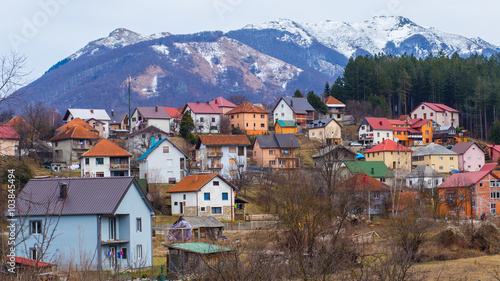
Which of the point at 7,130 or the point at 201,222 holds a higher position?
the point at 7,130

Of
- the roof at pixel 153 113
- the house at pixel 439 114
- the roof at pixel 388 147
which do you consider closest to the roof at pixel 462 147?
the roof at pixel 388 147

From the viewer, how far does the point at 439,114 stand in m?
106

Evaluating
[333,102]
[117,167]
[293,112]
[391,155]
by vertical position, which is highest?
[333,102]

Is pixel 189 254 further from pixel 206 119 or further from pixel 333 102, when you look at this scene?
pixel 333 102

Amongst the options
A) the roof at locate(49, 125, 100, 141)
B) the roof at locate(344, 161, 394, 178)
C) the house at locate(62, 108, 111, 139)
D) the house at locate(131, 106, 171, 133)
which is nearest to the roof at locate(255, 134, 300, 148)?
the roof at locate(344, 161, 394, 178)

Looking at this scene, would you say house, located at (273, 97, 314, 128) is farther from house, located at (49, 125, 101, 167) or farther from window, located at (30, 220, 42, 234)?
window, located at (30, 220, 42, 234)

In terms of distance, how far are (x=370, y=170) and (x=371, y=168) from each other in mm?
649

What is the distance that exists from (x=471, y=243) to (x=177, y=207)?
26453 mm

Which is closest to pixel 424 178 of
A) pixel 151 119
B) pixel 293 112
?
pixel 293 112

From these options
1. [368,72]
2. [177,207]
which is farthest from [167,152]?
[368,72]

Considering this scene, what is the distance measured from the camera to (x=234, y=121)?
101312 mm

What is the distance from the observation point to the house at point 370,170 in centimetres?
7545

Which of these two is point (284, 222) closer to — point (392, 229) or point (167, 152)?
point (392, 229)

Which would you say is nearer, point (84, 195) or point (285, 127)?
point (84, 195)
